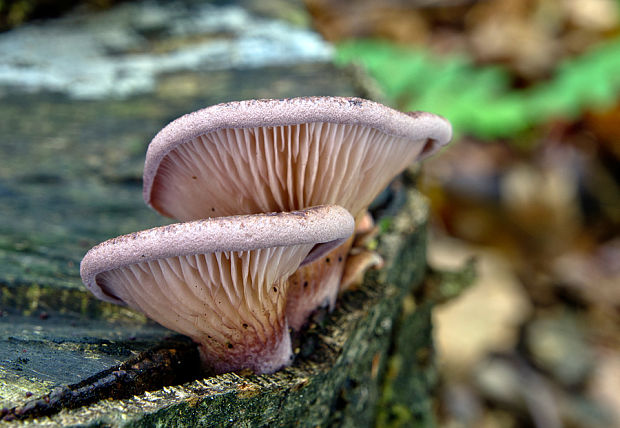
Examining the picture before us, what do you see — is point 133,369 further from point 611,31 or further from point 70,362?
point 611,31

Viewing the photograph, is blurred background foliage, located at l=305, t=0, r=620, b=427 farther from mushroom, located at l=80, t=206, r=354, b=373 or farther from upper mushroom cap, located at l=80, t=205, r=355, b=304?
upper mushroom cap, located at l=80, t=205, r=355, b=304

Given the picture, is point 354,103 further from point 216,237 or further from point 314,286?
point 314,286

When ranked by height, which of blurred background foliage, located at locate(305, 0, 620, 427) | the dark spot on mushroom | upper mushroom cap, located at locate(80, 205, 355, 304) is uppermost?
the dark spot on mushroom

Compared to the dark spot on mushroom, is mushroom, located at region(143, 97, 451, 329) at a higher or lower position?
lower

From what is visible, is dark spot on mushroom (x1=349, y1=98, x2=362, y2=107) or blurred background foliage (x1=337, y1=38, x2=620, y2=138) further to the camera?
blurred background foliage (x1=337, y1=38, x2=620, y2=138)

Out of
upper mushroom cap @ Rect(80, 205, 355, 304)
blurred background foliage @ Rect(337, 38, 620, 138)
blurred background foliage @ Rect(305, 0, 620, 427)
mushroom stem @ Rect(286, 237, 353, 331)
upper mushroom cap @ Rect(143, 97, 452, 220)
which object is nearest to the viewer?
upper mushroom cap @ Rect(80, 205, 355, 304)

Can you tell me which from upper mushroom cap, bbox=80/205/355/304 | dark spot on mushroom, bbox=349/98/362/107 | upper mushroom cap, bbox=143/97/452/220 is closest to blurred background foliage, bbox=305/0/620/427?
upper mushroom cap, bbox=143/97/452/220

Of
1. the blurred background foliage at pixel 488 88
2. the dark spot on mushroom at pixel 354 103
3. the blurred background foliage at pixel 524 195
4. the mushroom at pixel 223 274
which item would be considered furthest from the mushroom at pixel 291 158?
the blurred background foliage at pixel 488 88
